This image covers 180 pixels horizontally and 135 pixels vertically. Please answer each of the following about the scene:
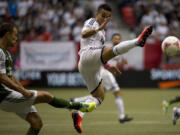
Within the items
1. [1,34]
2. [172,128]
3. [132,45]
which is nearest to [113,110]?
[172,128]

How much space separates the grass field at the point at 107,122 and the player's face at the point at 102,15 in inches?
91.8

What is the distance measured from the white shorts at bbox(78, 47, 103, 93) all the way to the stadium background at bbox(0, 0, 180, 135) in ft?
14.3

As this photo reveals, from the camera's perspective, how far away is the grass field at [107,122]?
8266mm

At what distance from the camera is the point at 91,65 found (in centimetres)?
752

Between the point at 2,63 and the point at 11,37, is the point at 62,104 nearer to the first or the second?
the point at 2,63

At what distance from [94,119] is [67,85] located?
7.75m

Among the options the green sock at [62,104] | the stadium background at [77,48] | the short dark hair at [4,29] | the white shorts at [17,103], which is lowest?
the stadium background at [77,48]

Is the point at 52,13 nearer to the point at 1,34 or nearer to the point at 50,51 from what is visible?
the point at 50,51

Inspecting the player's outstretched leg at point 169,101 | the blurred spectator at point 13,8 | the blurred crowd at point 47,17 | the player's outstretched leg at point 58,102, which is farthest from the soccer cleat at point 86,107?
the blurred spectator at point 13,8

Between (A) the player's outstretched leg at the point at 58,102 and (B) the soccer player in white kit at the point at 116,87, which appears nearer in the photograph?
(A) the player's outstretched leg at the point at 58,102

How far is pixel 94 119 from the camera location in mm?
10156

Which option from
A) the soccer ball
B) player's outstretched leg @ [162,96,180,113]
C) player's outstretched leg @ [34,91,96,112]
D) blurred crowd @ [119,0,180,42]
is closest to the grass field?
player's outstretched leg @ [162,96,180,113]

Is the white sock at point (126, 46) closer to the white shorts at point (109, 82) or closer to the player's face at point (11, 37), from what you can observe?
the player's face at point (11, 37)

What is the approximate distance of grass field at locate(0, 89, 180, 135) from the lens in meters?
8.27
